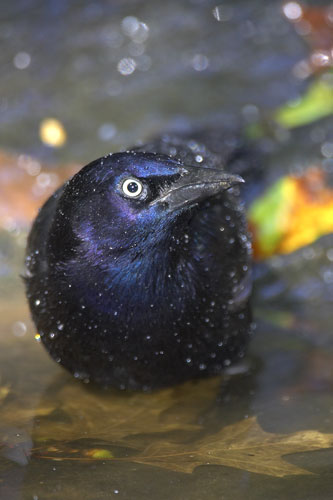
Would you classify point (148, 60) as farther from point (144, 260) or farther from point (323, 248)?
point (144, 260)

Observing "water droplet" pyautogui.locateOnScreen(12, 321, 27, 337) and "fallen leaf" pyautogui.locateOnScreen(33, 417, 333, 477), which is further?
"water droplet" pyautogui.locateOnScreen(12, 321, 27, 337)

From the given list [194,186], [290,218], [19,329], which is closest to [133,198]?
[194,186]

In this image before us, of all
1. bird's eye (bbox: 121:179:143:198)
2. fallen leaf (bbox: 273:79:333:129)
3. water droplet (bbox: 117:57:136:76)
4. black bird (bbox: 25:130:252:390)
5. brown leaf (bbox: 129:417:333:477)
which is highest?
water droplet (bbox: 117:57:136:76)

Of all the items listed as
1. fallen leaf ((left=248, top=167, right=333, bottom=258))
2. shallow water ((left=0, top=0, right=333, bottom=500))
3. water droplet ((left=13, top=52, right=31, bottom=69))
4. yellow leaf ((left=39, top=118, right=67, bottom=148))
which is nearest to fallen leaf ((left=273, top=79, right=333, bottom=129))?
shallow water ((left=0, top=0, right=333, bottom=500))

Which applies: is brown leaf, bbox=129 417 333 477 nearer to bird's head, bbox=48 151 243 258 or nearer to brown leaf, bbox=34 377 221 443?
brown leaf, bbox=34 377 221 443

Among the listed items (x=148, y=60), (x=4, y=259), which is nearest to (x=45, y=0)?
(x=148, y=60)
